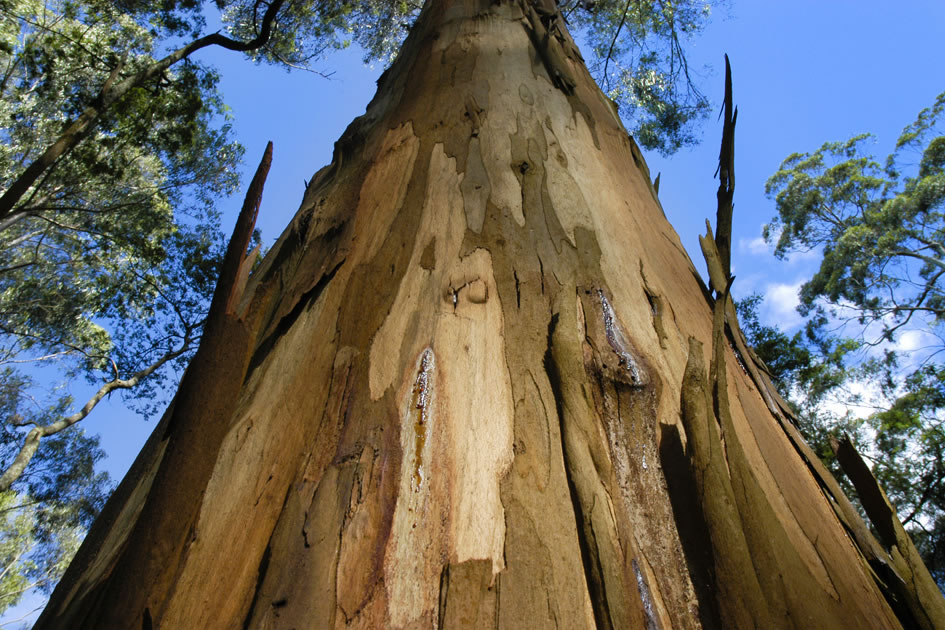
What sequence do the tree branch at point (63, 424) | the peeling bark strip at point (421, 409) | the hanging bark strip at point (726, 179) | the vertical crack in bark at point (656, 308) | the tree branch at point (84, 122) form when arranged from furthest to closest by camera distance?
the tree branch at point (63, 424)
the tree branch at point (84, 122)
the hanging bark strip at point (726, 179)
the vertical crack in bark at point (656, 308)
the peeling bark strip at point (421, 409)

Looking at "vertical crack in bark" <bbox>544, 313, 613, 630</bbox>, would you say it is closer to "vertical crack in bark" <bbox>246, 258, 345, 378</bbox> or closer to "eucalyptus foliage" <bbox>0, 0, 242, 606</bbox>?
"vertical crack in bark" <bbox>246, 258, 345, 378</bbox>

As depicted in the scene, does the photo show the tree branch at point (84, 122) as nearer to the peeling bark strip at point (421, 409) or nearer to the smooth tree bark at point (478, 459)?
the smooth tree bark at point (478, 459)

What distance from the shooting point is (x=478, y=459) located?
69cm

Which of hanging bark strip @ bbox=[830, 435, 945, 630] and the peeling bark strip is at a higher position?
the peeling bark strip

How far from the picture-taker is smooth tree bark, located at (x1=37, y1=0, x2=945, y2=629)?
588 mm

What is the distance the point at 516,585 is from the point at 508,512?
3.3 inches

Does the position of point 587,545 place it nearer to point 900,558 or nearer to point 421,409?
point 421,409

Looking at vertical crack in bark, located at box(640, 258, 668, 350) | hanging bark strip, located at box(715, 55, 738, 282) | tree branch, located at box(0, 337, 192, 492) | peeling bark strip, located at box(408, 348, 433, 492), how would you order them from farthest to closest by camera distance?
tree branch, located at box(0, 337, 192, 492)
hanging bark strip, located at box(715, 55, 738, 282)
vertical crack in bark, located at box(640, 258, 668, 350)
peeling bark strip, located at box(408, 348, 433, 492)

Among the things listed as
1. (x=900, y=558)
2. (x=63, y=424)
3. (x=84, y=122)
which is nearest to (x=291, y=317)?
(x=900, y=558)

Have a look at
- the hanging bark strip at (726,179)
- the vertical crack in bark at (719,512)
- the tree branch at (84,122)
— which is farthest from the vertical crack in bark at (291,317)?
the tree branch at (84,122)

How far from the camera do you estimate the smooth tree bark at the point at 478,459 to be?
59 cm

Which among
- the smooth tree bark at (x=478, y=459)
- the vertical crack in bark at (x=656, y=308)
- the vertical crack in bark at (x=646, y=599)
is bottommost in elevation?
the vertical crack in bark at (x=646, y=599)

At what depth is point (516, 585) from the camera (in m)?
0.58

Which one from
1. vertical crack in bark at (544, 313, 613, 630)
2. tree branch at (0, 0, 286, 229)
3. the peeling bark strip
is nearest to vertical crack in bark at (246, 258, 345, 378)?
the peeling bark strip
